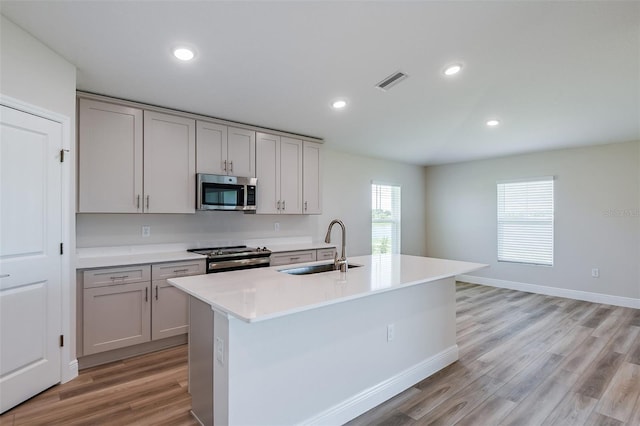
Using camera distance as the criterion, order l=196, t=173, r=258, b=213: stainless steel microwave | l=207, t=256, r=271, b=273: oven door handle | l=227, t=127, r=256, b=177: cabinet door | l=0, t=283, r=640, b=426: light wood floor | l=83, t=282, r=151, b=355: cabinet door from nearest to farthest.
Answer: l=0, t=283, r=640, b=426: light wood floor → l=83, t=282, r=151, b=355: cabinet door → l=207, t=256, r=271, b=273: oven door handle → l=196, t=173, r=258, b=213: stainless steel microwave → l=227, t=127, r=256, b=177: cabinet door

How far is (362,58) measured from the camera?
8.85 ft

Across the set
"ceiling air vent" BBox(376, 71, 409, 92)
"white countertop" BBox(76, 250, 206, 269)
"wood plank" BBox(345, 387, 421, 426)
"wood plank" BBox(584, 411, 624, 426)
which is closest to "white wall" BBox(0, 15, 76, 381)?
"white countertop" BBox(76, 250, 206, 269)

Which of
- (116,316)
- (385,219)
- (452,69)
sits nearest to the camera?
(116,316)

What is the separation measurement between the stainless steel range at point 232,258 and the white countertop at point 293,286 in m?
1.14

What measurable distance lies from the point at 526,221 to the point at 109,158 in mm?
5937

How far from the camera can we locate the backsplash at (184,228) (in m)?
3.27

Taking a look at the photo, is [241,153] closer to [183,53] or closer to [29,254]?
[183,53]

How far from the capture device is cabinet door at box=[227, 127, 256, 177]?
3.82 meters

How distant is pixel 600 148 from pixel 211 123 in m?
5.40

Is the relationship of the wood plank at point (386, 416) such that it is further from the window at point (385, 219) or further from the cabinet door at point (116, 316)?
the window at point (385, 219)

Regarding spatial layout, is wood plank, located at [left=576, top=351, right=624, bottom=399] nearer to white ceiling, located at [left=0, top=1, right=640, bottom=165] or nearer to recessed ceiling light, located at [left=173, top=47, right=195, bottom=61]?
white ceiling, located at [left=0, top=1, right=640, bottom=165]

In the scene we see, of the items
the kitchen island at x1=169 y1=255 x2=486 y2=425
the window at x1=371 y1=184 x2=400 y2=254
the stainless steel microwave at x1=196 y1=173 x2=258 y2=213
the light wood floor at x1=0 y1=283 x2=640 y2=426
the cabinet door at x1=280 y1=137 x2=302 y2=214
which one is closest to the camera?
the kitchen island at x1=169 y1=255 x2=486 y2=425

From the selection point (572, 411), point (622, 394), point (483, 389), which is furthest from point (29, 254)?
point (622, 394)

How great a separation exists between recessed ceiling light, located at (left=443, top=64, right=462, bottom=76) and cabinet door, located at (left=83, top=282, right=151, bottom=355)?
335cm
